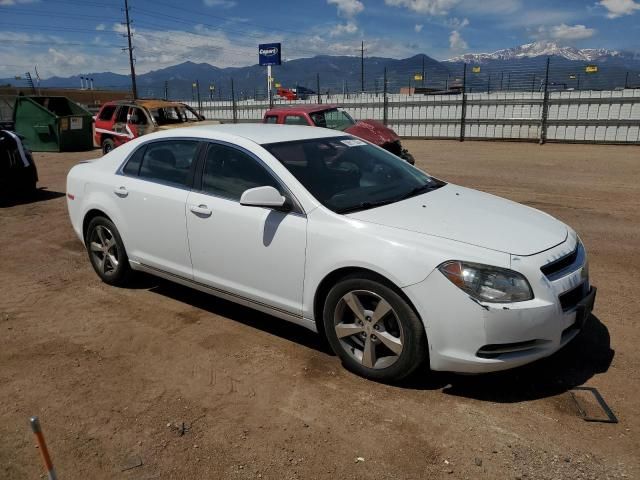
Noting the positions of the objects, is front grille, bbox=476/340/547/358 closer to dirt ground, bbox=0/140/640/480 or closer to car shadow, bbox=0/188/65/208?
dirt ground, bbox=0/140/640/480

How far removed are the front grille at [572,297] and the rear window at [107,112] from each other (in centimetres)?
1454

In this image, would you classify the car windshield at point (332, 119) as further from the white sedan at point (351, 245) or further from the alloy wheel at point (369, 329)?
the alloy wheel at point (369, 329)

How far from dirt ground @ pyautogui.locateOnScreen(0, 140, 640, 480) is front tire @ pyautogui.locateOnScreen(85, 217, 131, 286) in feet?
0.61

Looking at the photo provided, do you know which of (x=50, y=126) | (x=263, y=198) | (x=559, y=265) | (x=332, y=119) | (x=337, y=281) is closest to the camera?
(x=559, y=265)

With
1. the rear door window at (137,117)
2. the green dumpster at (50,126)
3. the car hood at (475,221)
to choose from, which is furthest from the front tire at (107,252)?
the green dumpster at (50,126)

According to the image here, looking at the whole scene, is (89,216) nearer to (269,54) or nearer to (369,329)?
(369,329)

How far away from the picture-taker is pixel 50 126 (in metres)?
18.6

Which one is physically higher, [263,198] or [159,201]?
[263,198]

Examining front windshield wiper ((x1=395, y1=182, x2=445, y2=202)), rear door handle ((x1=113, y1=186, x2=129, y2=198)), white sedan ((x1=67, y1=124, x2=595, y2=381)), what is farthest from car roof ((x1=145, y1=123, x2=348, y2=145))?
front windshield wiper ((x1=395, y1=182, x2=445, y2=202))

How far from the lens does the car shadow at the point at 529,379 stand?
3.24 m

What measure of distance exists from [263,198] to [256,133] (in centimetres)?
100

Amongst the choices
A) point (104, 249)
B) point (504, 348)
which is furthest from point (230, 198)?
point (504, 348)

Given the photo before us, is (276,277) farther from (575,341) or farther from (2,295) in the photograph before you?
(2,295)

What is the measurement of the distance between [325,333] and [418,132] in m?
20.7
